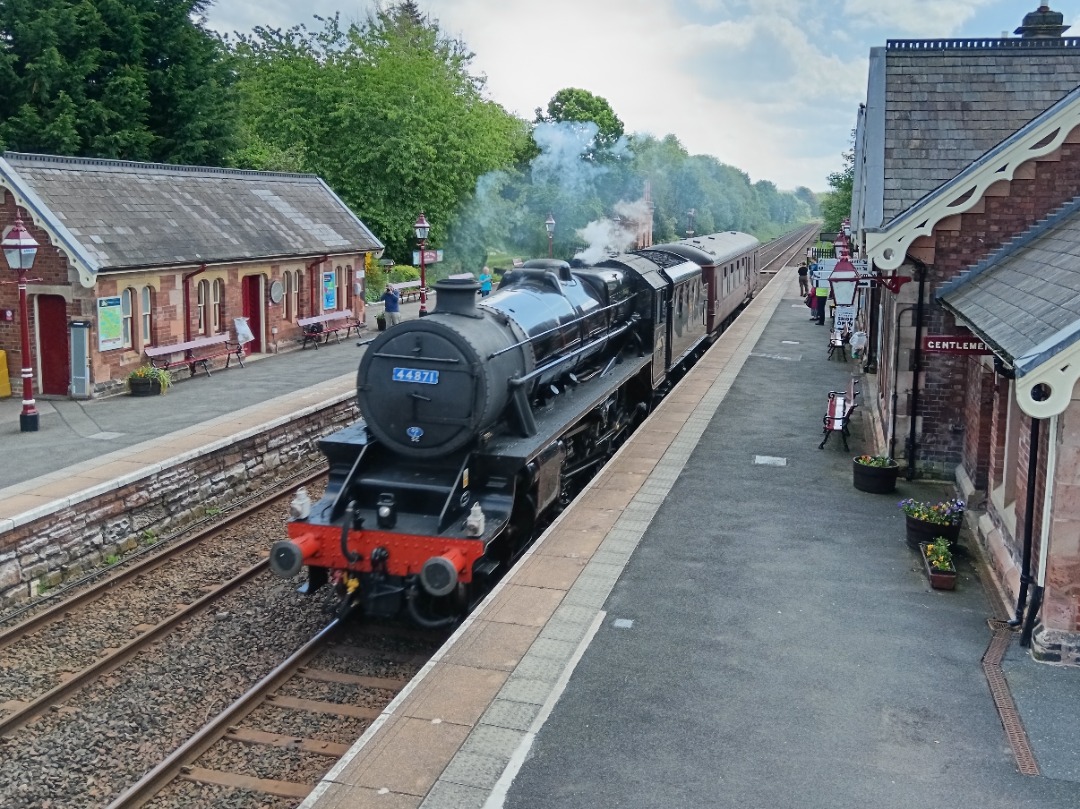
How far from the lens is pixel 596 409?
12.3 metres

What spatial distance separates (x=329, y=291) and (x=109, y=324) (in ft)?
27.0

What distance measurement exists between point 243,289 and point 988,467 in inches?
629

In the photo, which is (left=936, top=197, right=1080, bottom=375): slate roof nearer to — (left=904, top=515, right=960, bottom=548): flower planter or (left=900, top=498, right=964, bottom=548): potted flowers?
(left=900, top=498, right=964, bottom=548): potted flowers

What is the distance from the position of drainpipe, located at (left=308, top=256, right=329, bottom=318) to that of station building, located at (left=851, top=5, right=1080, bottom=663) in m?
13.2

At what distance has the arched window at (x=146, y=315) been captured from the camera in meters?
18.3

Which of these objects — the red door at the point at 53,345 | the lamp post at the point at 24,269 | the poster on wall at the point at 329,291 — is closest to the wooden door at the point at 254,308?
the poster on wall at the point at 329,291

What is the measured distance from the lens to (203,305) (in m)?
20.2

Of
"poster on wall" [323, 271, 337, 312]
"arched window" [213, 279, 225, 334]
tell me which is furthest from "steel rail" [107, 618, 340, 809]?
"poster on wall" [323, 271, 337, 312]

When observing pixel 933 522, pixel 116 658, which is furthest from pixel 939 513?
pixel 116 658

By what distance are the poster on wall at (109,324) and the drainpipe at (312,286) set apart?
6783 mm

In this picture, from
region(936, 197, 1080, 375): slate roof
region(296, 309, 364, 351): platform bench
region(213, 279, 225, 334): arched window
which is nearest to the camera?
region(936, 197, 1080, 375): slate roof

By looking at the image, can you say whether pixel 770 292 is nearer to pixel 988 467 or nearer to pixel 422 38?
pixel 422 38

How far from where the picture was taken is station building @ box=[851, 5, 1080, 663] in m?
7.49

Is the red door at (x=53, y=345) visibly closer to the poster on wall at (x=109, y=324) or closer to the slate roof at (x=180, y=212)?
the poster on wall at (x=109, y=324)
